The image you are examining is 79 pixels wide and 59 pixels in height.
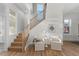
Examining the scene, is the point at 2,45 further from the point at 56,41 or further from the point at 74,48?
the point at 74,48

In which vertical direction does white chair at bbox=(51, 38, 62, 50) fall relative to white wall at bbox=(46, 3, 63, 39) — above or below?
below

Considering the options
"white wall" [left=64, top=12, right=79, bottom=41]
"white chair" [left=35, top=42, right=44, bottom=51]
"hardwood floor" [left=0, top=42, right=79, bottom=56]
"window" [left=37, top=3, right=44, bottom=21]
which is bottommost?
"hardwood floor" [left=0, top=42, right=79, bottom=56]

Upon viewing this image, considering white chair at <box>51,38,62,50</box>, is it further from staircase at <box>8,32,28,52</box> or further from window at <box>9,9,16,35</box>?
window at <box>9,9,16,35</box>

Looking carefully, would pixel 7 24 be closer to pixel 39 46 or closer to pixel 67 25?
pixel 39 46

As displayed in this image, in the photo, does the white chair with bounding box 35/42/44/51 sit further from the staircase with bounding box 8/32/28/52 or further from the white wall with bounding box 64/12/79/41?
the white wall with bounding box 64/12/79/41

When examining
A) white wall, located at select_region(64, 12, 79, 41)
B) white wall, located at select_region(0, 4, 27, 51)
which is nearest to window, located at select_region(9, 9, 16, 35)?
white wall, located at select_region(0, 4, 27, 51)

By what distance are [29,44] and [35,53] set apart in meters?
0.23

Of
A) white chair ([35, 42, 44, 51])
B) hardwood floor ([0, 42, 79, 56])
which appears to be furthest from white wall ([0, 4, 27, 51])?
white chair ([35, 42, 44, 51])

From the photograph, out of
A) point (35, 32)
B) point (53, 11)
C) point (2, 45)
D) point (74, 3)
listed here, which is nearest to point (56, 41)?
point (35, 32)

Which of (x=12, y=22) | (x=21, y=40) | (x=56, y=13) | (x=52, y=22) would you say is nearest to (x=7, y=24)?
(x=12, y=22)

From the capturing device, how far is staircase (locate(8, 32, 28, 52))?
83.0 inches

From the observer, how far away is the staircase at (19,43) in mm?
2109

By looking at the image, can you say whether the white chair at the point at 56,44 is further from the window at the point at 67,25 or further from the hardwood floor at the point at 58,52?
the window at the point at 67,25

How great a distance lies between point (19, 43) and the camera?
7.00 feet
